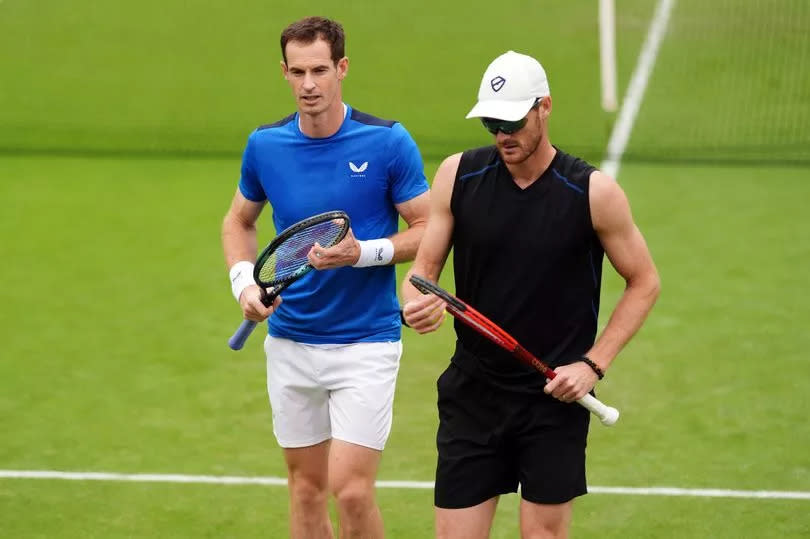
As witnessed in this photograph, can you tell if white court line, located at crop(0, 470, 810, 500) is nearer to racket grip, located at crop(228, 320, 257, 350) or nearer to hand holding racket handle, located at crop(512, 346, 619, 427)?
racket grip, located at crop(228, 320, 257, 350)

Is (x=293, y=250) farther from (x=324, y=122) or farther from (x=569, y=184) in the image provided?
(x=569, y=184)

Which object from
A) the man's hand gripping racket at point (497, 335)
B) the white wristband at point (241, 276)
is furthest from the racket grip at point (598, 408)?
the white wristband at point (241, 276)

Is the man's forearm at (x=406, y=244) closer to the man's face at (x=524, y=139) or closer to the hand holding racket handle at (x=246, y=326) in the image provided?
the hand holding racket handle at (x=246, y=326)

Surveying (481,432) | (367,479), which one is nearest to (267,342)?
(367,479)

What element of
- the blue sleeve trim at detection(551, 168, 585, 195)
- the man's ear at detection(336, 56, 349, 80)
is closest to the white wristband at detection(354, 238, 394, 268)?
the man's ear at detection(336, 56, 349, 80)

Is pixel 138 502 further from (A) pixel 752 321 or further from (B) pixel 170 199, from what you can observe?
(B) pixel 170 199

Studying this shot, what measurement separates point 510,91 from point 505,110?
9 centimetres

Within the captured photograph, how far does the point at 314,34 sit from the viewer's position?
7.24 m

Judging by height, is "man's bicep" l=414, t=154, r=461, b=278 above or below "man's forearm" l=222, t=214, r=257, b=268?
above

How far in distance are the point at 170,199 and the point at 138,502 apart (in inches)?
303

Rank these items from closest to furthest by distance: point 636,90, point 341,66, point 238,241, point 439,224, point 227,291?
point 439,224 → point 341,66 → point 238,241 → point 227,291 → point 636,90

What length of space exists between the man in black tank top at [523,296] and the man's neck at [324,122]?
985 mm

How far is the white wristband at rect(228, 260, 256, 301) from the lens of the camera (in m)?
7.19

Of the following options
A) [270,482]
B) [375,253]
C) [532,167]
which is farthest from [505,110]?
[270,482]
